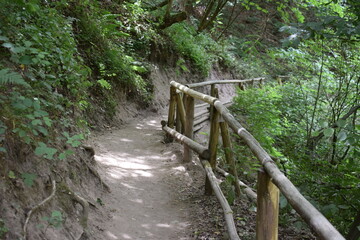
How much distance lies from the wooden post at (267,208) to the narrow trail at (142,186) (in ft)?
4.81

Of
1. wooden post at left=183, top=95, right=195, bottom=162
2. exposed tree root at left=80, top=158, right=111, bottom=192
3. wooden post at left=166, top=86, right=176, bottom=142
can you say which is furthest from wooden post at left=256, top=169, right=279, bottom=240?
wooden post at left=166, top=86, right=176, bottom=142

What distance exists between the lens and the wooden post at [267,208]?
2.56 m

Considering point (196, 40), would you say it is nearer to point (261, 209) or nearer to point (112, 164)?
point (112, 164)

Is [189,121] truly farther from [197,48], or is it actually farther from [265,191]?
[197,48]

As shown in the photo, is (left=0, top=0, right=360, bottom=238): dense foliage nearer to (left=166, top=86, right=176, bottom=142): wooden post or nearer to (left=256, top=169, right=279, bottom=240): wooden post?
(left=256, top=169, right=279, bottom=240): wooden post

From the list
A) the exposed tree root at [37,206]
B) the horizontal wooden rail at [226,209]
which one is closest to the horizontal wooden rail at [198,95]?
the horizontal wooden rail at [226,209]

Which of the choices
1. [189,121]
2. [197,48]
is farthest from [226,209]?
[197,48]

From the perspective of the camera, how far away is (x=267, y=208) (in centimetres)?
260

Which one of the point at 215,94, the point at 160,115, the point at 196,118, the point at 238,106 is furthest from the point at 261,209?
the point at 160,115

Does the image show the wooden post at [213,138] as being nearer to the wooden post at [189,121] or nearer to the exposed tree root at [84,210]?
the wooden post at [189,121]

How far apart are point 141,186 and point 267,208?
2.96 meters

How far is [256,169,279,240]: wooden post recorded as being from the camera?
256cm

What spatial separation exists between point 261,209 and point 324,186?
47.1 inches

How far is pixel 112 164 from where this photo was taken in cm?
583
